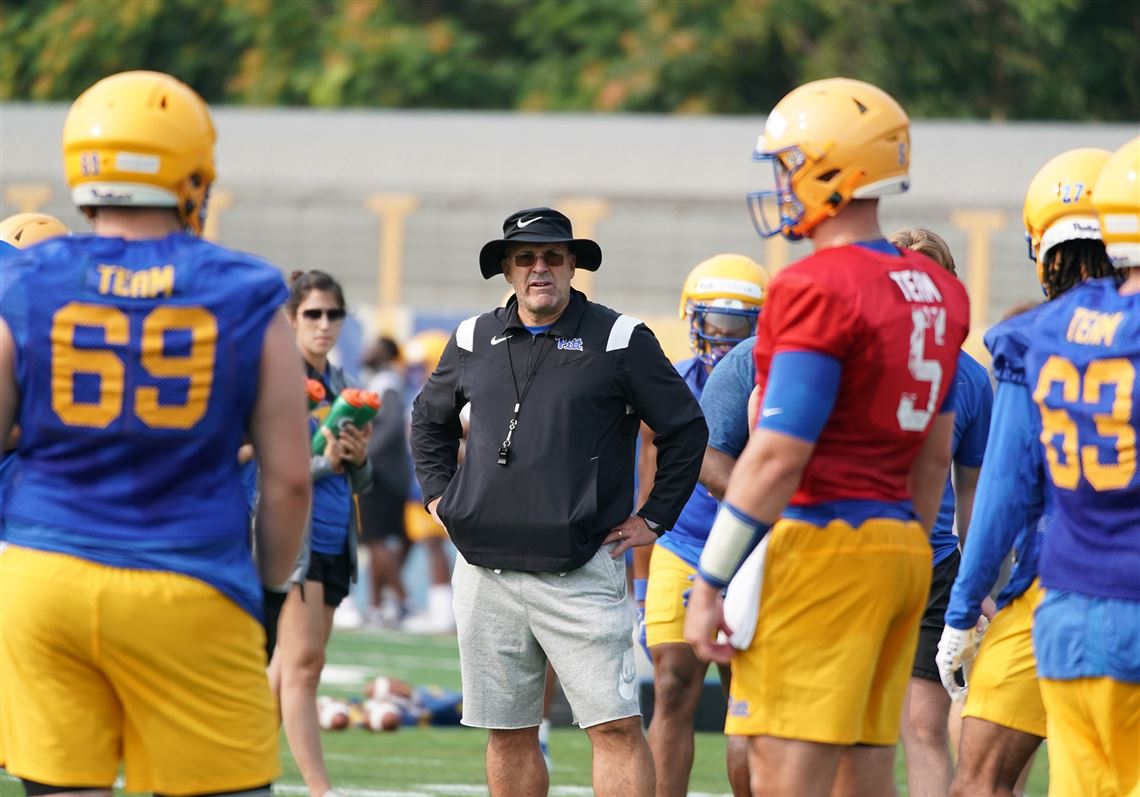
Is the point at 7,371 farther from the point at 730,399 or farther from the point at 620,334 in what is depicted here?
the point at 730,399

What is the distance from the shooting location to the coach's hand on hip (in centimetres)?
642

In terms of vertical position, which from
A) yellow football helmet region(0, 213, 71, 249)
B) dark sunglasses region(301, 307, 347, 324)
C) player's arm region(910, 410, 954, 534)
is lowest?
player's arm region(910, 410, 954, 534)

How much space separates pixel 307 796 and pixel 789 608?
3931mm

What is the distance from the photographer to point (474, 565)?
643 cm

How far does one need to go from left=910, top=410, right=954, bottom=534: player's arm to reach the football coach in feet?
4.97

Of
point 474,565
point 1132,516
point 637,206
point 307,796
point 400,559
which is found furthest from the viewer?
point 637,206

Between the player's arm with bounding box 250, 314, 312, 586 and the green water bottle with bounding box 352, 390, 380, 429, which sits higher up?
the green water bottle with bounding box 352, 390, 380, 429

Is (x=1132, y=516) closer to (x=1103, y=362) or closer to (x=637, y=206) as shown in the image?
(x=1103, y=362)

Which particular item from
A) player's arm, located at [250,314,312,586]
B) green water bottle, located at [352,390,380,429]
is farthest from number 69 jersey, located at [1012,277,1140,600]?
green water bottle, located at [352,390,380,429]

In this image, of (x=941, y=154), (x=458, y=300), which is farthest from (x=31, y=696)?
(x=941, y=154)

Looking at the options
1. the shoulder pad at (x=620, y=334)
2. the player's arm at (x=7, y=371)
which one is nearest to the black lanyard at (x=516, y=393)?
the shoulder pad at (x=620, y=334)

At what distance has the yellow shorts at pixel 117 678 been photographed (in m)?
4.16

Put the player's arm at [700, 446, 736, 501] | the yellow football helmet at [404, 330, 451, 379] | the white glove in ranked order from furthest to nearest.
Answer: the yellow football helmet at [404, 330, 451, 379], the player's arm at [700, 446, 736, 501], the white glove

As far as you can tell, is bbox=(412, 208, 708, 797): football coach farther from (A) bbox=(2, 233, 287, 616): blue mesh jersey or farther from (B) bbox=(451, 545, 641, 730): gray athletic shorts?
(A) bbox=(2, 233, 287, 616): blue mesh jersey
